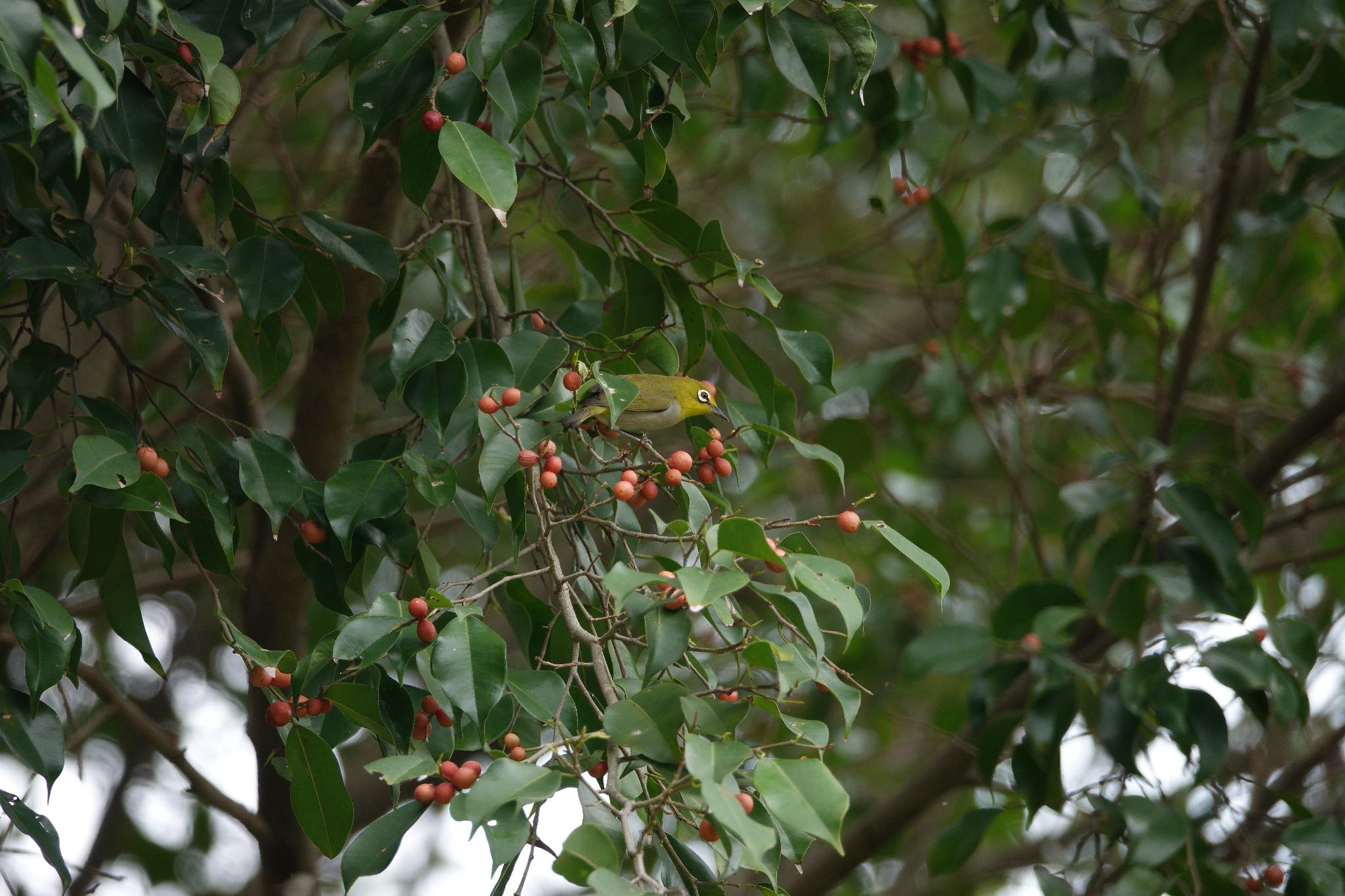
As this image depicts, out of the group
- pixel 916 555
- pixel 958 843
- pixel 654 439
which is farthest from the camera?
pixel 654 439

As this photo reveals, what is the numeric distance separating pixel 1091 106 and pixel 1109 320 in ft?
2.44

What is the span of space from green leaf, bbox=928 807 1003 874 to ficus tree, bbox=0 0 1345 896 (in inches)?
0.5

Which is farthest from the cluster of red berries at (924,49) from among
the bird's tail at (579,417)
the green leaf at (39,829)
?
the green leaf at (39,829)

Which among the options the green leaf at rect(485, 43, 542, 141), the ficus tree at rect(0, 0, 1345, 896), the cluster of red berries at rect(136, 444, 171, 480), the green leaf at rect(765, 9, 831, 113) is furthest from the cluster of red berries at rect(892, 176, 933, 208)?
the cluster of red berries at rect(136, 444, 171, 480)

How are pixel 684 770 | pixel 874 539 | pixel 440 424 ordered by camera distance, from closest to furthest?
1. pixel 684 770
2. pixel 440 424
3. pixel 874 539

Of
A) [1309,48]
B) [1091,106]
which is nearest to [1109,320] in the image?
[1091,106]

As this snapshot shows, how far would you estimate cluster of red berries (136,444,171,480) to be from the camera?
6.32 feet

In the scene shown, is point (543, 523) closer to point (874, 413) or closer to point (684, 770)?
point (684, 770)

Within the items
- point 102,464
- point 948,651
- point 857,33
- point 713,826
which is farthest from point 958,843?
point 102,464

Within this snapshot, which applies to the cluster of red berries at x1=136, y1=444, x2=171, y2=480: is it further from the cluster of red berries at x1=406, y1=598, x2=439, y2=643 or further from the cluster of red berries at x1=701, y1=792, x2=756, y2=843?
the cluster of red berries at x1=701, y1=792, x2=756, y2=843

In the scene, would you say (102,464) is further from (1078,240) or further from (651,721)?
(1078,240)

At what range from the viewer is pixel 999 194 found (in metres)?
7.22

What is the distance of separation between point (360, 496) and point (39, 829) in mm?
678

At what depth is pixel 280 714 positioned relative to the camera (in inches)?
71.9
